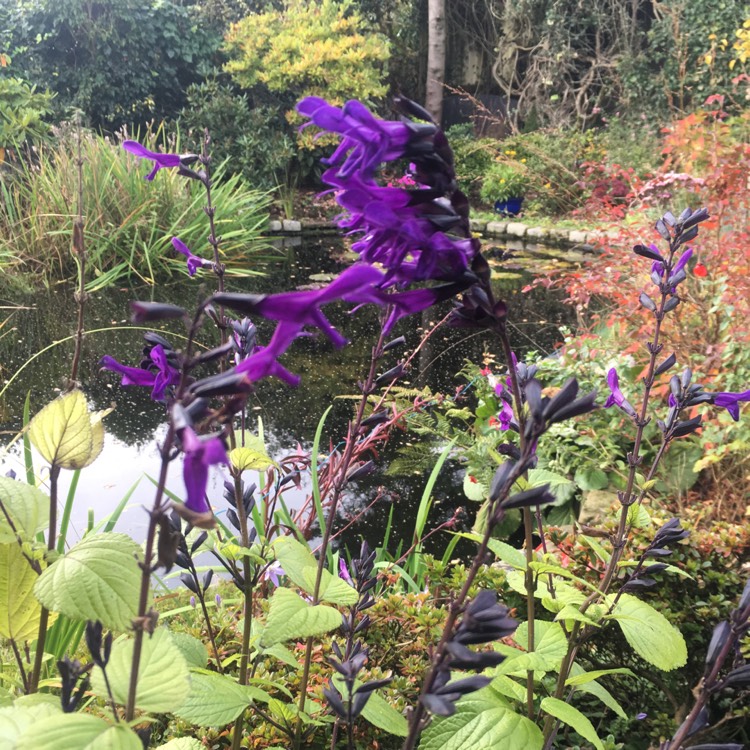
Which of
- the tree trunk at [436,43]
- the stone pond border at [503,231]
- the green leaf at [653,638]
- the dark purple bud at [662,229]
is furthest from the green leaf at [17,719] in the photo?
the tree trunk at [436,43]

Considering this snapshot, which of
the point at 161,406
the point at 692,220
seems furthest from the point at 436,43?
the point at 692,220

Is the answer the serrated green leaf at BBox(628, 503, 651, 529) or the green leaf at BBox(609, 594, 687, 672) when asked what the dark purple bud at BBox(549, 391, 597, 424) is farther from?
the serrated green leaf at BBox(628, 503, 651, 529)

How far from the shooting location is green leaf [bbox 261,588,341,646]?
0.84m

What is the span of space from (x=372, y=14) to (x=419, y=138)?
14.5 metres

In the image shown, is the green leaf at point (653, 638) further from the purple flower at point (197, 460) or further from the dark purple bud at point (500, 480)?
the purple flower at point (197, 460)

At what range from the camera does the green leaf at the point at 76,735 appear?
18.8 inches

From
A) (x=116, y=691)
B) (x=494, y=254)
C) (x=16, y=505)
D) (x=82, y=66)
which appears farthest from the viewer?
(x=82, y=66)

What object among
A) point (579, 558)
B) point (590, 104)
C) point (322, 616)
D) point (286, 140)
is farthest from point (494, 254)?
point (322, 616)

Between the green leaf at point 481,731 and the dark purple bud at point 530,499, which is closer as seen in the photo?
the dark purple bud at point 530,499

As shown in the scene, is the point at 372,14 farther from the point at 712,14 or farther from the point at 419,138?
the point at 419,138

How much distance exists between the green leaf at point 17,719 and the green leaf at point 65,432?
0.84 ft

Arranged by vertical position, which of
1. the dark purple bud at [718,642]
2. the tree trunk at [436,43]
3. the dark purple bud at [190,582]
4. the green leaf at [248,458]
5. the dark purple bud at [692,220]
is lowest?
the dark purple bud at [190,582]

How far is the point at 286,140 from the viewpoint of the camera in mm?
10867

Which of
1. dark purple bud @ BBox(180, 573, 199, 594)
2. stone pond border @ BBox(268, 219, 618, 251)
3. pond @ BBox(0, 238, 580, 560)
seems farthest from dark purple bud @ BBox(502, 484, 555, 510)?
stone pond border @ BBox(268, 219, 618, 251)
